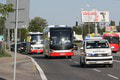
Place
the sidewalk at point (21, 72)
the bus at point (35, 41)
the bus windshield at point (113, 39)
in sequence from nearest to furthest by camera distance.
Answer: the sidewalk at point (21, 72), the bus at point (35, 41), the bus windshield at point (113, 39)

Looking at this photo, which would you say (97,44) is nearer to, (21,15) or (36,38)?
(21,15)

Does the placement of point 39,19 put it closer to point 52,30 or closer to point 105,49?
point 52,30

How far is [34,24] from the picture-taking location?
158750mm

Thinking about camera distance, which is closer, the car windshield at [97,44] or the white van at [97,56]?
the white van at [97,56]

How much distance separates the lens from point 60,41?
38.8 metres

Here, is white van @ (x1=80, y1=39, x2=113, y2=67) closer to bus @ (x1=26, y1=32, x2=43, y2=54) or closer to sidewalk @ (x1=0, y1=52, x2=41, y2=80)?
sidewalk @ (x1=0, y1=52, x2=41, y2=80)

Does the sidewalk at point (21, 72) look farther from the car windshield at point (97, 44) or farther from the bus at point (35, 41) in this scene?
the bus at point (35, 41)

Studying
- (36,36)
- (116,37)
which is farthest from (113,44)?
(36,36)

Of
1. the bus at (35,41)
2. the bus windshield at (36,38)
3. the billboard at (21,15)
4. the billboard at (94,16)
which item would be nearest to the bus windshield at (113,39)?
the bus at (35,41)

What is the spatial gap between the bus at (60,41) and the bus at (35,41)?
17634 millimetres

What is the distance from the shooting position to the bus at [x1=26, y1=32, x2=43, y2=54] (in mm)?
56981

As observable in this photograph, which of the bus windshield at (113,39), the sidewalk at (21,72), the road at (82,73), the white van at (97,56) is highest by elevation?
the bus windshield at (113,39)

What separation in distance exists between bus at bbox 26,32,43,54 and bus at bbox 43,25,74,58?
17634mm

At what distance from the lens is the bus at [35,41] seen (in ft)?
187
